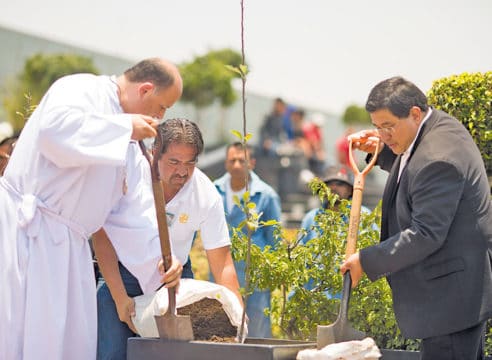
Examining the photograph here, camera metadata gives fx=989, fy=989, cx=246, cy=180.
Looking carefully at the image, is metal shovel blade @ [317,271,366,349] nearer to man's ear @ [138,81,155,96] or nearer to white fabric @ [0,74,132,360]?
white fabric @ [0,74,132,360]

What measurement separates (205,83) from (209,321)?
16.8m

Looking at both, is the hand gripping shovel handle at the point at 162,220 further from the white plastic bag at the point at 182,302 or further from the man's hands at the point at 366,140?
the man's hands at the point at 366,140

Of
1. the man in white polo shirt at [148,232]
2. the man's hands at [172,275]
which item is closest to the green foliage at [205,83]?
the man in white polo shirt at [148,232]

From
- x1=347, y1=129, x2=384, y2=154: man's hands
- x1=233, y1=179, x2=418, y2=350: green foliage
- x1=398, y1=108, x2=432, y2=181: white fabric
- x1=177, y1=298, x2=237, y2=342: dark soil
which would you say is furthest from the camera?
x1=233, y1=179, x2=418, y2=350: green foliage

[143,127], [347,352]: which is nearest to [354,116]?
[143,127]

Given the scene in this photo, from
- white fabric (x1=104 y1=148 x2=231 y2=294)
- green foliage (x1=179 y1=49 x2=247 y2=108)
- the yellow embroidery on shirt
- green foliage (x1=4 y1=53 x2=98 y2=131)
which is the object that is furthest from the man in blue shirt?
green foliage (x1=179 y1=49 x2=247 y2=108)

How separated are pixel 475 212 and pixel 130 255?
166 cm

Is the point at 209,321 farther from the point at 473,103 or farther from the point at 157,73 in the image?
the point at 473,103

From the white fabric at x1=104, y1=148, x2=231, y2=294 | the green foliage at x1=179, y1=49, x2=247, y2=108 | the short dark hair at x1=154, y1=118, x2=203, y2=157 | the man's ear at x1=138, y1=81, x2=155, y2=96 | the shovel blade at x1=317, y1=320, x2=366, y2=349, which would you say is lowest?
the shovel blade at x1=317, y1=320, x2=366, y2=349

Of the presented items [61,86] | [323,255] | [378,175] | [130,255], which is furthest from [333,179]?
[378,175]

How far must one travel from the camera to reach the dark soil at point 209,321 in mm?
4723

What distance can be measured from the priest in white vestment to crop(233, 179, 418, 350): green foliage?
114 centimetres

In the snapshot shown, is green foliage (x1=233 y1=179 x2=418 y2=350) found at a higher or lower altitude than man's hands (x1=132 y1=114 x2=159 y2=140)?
lower

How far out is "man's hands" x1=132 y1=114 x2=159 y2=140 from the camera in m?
4.28
